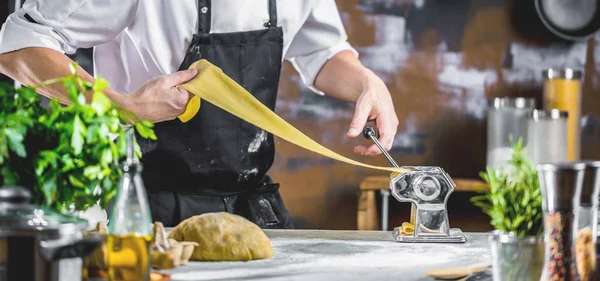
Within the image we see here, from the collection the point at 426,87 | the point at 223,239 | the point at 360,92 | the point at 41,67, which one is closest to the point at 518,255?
the point at 223,239

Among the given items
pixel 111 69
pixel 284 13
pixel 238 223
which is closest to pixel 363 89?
pixel 284 13

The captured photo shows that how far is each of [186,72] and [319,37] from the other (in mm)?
710

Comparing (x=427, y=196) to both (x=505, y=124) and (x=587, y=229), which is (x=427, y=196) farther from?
(x=505, y=124)

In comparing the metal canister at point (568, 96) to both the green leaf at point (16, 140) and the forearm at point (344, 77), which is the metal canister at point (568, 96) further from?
the green leaf at point (16, 140)

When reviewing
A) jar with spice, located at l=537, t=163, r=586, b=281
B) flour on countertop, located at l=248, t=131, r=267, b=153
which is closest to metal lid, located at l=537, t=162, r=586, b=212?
jar with spice, located at l=537, t=163, r=586, b=281

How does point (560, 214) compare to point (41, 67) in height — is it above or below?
below

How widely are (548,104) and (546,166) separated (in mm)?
2284

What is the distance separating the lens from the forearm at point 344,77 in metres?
2.58

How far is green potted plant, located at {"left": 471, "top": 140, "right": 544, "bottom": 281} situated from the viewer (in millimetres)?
1257

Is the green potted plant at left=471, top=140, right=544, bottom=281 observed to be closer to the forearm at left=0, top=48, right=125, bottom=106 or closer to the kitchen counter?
the kitchen counter

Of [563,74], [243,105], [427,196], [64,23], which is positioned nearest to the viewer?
[427,196]

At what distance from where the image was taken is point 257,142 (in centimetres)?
259

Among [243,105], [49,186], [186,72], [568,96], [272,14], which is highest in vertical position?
[272,14]

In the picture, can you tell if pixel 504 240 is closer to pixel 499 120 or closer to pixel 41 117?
pixel 41 117
